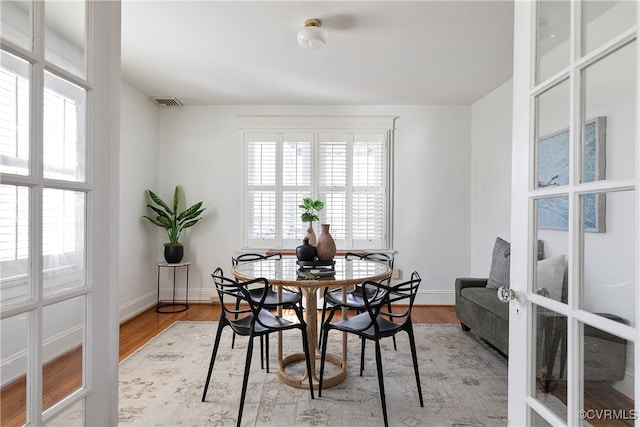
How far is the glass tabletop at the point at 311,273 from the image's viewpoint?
2059 mm

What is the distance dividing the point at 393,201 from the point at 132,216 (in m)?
3.30

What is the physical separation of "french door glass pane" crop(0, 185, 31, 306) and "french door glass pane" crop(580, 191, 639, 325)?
144 centimetres

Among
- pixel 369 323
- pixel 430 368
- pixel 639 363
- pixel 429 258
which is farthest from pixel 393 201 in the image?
pixel 639 363

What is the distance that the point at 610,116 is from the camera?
0.82 metres

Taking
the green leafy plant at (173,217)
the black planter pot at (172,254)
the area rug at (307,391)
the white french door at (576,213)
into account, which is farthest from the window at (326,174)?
the white french door at (576,213)

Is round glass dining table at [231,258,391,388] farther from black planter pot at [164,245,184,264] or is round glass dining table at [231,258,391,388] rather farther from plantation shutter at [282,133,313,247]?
black planter pot at [164,245,184,264]

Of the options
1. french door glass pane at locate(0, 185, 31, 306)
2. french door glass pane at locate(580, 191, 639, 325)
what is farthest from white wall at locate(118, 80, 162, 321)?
french door glass pane at locate(580, 191, 639, 325)

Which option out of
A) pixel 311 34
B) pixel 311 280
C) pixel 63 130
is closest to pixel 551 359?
pixel 311 280

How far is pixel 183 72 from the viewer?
3.39m

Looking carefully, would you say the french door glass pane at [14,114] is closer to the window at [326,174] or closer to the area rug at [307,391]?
the area rug at [307,391]

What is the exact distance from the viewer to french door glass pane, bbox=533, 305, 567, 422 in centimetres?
95

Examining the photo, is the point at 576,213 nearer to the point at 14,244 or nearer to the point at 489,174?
the point at 14,244

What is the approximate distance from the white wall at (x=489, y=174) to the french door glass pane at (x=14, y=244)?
388cm

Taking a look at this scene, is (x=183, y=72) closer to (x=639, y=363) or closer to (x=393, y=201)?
(x=393, y=201)
